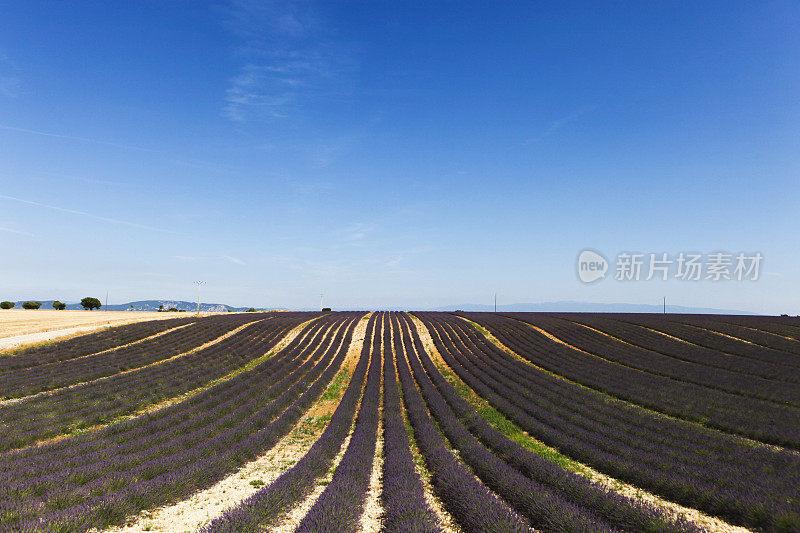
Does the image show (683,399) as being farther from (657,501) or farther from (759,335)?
(759,335)

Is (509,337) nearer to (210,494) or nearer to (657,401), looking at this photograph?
(657,401)

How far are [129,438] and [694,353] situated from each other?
33.5m

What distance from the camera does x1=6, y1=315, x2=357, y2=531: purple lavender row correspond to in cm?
559

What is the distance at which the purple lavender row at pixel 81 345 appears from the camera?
2392 centimetres

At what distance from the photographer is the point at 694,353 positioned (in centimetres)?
2683

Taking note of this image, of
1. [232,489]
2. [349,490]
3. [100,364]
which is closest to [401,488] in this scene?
[349,490]

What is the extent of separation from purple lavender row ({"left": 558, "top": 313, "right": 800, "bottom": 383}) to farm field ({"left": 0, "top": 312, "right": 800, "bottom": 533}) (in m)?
0.25

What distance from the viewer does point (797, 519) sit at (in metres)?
5.07

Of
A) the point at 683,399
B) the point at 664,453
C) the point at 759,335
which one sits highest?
the point at 759,335

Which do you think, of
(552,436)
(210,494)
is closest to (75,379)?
(210,494)

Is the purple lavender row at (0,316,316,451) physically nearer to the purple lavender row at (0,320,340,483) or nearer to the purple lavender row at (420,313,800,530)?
the purple lavender row at (0,320,340,483)

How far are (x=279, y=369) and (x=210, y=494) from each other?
651 inches

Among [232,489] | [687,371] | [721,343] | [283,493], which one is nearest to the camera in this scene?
[283,493]

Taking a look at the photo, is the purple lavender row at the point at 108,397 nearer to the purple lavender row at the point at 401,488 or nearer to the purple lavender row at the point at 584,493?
the purple lavender row at the point at 401,488
